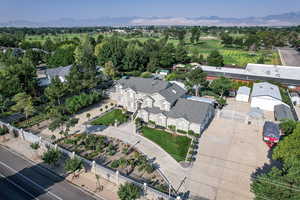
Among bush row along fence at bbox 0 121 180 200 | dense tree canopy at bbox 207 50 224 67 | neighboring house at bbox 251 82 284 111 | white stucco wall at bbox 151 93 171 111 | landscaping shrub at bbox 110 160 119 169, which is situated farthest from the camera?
dense tree canopy at bbox 207 50 224 67

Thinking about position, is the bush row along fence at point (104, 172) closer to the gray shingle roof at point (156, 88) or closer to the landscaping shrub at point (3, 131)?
the landscaping shrub at point (3, 131)

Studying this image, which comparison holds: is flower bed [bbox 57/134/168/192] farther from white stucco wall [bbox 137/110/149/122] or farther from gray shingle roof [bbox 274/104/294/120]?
gray shingle roof [bbox 274/104/294/120]

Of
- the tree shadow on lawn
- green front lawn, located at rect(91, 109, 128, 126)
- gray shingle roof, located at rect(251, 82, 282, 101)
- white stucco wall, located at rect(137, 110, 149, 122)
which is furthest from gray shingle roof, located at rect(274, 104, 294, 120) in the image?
the tree shadow on lawn

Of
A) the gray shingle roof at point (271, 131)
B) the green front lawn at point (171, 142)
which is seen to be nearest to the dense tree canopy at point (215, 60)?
the gray shingle roof at point (271, 131)

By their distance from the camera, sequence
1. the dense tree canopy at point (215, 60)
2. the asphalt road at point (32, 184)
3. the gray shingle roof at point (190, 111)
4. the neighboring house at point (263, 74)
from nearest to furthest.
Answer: the asphalt road at point (32, 184), the gray shingle roof at point (190, 111), the neighboring house at point (263, 74), the dense tree canopy at point (215, 60)

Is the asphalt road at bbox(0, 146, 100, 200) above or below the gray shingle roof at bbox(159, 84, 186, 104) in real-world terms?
below

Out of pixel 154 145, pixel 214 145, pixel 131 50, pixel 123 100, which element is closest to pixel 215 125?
pixel 214 145

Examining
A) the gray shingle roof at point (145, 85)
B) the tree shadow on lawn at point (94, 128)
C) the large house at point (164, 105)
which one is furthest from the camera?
the gray shingle roof at point (145, 85)

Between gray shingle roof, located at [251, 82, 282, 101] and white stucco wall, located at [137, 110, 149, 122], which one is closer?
white stucco wall, located at [137, 110, 149, 122]
